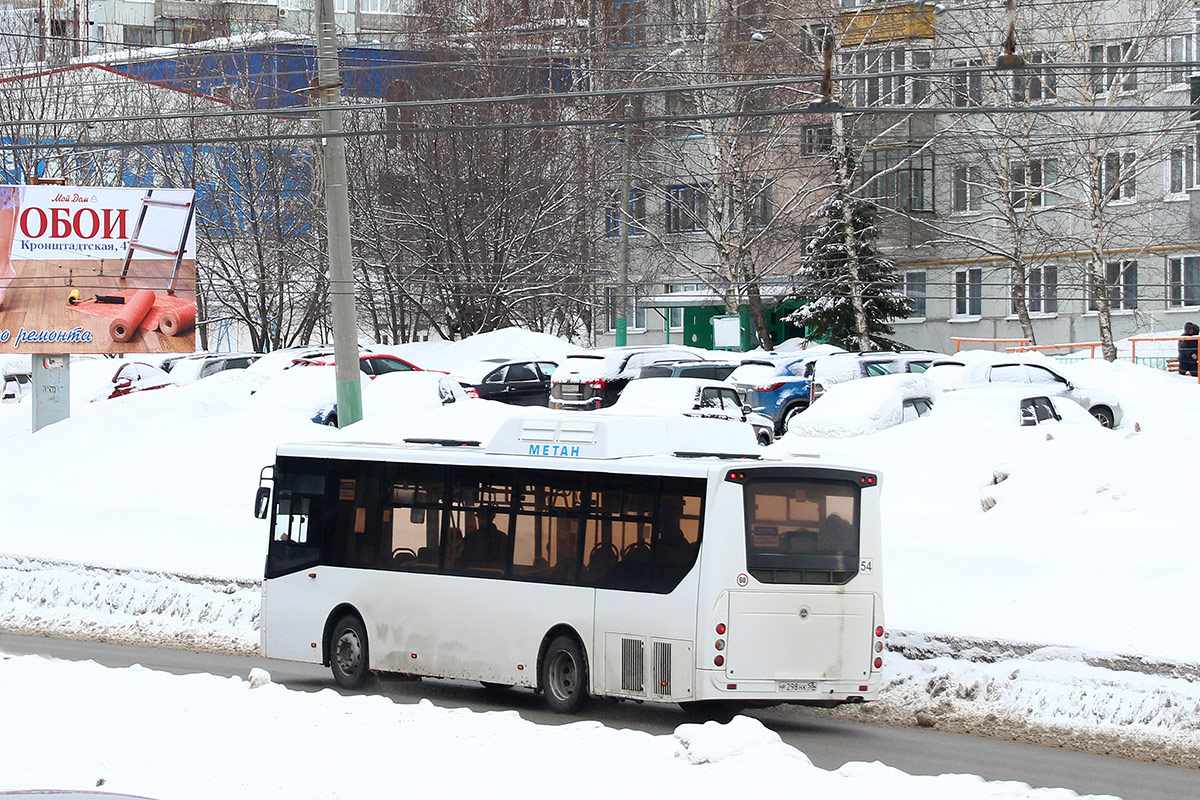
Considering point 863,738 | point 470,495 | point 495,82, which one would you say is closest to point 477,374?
point 495,82

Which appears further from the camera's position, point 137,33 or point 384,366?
point 137,33

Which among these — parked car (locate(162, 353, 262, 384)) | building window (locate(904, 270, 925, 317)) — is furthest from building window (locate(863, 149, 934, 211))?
parked car (locate(162, 353, 262, 384))

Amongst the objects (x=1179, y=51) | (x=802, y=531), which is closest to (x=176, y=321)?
(x=802, y=531)

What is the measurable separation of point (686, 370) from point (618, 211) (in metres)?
22.1

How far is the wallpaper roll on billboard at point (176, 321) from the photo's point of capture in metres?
31.4

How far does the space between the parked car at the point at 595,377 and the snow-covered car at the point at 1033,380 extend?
7.14 metres

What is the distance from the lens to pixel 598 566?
12680 millimetres

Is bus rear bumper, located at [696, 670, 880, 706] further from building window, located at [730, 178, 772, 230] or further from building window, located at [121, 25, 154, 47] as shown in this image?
building window, located at [121, 25, 154, 47]

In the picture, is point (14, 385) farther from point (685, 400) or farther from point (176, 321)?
point (685, 400)

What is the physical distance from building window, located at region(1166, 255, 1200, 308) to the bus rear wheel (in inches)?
1524

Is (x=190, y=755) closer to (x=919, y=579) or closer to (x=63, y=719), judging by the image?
(x=63, y=719)

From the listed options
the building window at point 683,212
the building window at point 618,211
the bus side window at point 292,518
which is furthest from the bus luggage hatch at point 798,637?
the building window at point 683,212

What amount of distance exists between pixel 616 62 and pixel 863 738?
136 ft

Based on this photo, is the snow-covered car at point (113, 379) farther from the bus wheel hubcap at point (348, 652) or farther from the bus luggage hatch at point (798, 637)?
the bus luggage hatch at point (798, 637)
